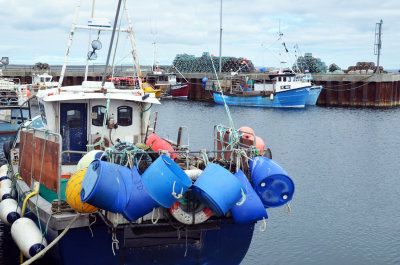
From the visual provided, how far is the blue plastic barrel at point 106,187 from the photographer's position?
6988 mm

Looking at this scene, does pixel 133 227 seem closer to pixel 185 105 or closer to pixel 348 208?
pixel 348 208

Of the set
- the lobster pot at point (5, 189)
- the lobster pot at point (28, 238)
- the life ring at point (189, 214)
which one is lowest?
the lobster pot at point (28, 238)

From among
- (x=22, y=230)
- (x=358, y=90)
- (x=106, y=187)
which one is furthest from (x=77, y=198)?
(x=358, y=90)

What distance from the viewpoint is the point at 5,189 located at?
11.9 m

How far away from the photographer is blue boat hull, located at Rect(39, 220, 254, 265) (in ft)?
26.9

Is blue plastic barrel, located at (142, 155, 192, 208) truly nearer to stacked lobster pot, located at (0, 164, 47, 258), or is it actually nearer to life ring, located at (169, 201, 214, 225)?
life ring, located at (169, 201, 214, 225)

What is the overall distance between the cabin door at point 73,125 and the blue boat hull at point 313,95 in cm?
4336

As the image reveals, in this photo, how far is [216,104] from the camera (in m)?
57.3

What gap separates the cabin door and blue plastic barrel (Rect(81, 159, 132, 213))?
3.88 m

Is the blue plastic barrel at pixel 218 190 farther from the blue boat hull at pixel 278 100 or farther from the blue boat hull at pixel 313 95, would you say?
the blue boat hull at pixel 313 95

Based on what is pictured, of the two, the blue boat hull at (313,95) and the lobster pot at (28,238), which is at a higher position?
the blue boat hull at (313,95)

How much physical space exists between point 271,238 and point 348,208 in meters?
4.23

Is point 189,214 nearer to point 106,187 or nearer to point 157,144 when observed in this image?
point 106,187

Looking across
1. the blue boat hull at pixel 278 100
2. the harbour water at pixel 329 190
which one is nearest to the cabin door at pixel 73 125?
the harbour water at pixel 329 190
